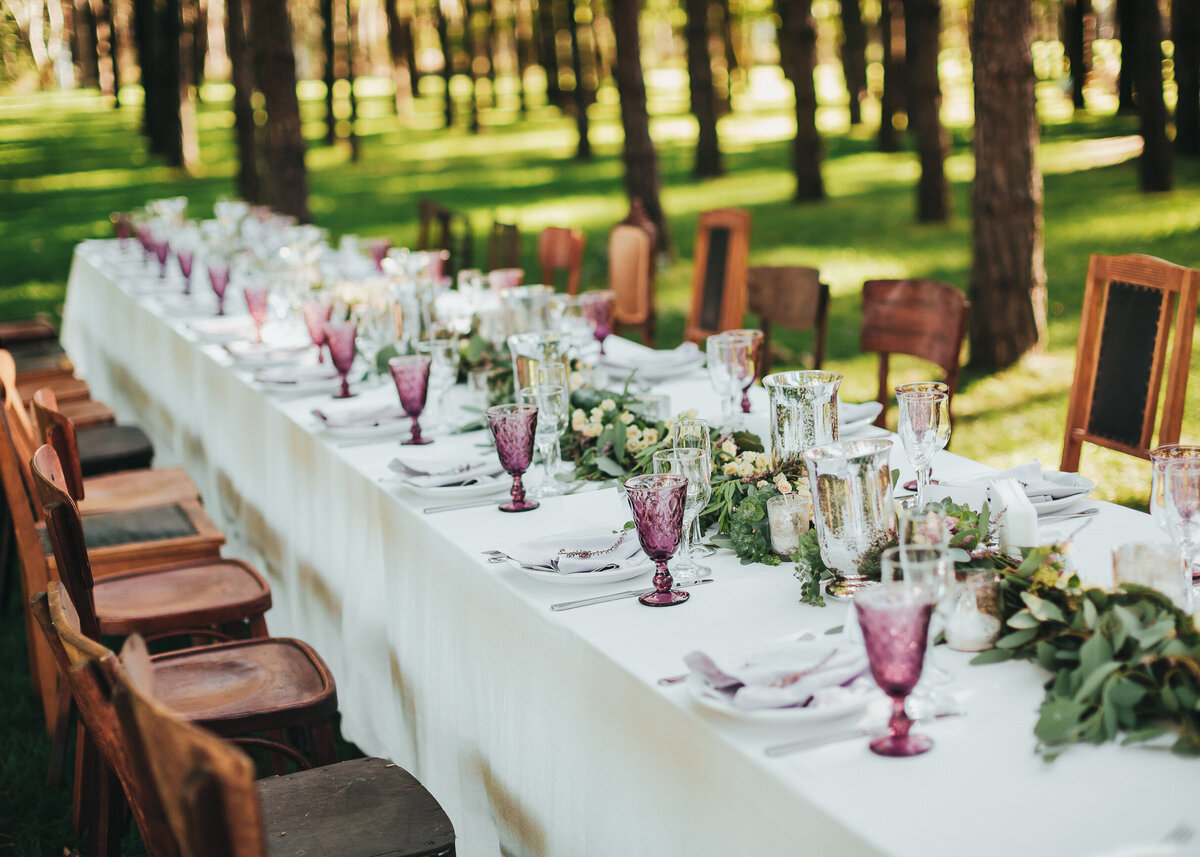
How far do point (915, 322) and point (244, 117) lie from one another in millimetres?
A: 11814

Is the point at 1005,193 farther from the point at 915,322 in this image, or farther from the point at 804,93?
the point at 804,93

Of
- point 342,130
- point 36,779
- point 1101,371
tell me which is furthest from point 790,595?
point 342,130

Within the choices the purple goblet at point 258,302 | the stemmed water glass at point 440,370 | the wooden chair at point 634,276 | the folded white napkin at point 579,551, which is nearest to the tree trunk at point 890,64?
the wooden chair at point 634,276

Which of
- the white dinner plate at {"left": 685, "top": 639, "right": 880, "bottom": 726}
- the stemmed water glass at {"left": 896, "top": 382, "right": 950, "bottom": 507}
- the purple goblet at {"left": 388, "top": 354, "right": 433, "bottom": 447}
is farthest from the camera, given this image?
the purple goblet at {"left": 388, "top": 354, "right": 433, "bottom": 447}

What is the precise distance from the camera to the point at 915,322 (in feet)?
12.1

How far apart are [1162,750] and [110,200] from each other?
17.6 metres

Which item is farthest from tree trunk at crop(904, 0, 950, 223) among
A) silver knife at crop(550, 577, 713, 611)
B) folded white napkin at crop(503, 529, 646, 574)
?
silver knife at crop(550, 577, 713, 611)

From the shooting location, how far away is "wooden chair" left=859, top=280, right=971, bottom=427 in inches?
137

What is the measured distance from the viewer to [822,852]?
1387mm

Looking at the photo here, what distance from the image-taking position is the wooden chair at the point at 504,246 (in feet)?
20.4

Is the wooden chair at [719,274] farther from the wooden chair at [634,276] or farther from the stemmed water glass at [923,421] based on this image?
the stemmed water glass at [923,421]

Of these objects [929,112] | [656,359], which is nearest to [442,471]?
[656,359]

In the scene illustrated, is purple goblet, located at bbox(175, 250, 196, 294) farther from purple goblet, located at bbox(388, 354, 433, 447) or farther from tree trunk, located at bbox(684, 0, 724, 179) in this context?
tree trunk, located at bbox(684, 0, 724, 179)

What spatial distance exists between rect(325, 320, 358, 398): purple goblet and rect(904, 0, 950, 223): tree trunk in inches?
336
